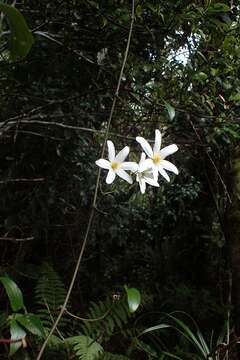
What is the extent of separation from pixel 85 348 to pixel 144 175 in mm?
1044

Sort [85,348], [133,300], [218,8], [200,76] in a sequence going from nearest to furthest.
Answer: [133,300] → [218,8] → [200,76] → [85,348]

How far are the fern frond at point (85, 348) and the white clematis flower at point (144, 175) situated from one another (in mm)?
954

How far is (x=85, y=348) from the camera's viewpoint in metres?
1.53

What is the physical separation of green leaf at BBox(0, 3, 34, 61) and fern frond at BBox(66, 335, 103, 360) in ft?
3.85

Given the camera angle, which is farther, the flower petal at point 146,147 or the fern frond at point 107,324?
the fern frond at point 107,324

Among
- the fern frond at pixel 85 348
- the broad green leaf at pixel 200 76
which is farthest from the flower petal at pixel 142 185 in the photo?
the fern frond at pixel 85 348

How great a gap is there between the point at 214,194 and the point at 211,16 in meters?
1.36

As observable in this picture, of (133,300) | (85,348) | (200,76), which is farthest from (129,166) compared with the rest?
(85,348)

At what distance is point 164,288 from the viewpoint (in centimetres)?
236

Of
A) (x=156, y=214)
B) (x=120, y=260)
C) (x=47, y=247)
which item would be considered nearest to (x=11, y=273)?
(x=47, y=247)

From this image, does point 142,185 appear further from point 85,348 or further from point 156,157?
point 85,348

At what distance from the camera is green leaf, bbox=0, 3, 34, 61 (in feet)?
1.74

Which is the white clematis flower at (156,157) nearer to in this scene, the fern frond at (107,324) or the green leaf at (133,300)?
the green leaf at (133,300)

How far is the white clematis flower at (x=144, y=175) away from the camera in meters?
0.70
